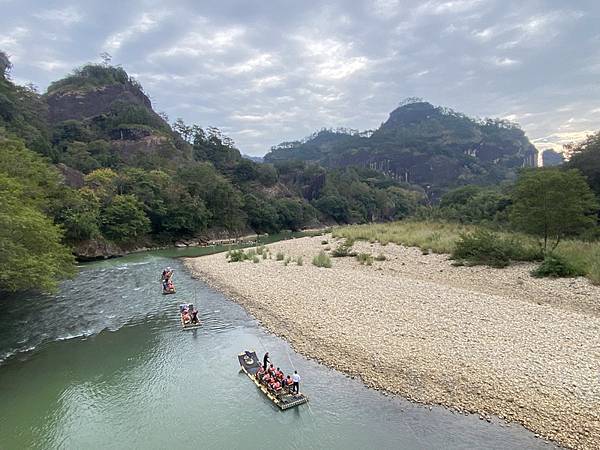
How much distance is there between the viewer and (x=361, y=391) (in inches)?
488

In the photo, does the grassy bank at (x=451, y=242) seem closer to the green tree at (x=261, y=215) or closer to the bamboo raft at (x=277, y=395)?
the bamboo raft at (x=277, y=395)

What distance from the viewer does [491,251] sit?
2653 centimetres

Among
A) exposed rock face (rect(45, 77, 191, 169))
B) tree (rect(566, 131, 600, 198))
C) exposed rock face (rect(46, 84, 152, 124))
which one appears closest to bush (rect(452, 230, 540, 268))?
tree (rect(566, 131, 600, 198))

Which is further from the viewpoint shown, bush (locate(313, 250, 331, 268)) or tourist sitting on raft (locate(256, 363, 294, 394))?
bush (locate(313, 250, 331, 268))

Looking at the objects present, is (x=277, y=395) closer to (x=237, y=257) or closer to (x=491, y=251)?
(x=491, y=251)

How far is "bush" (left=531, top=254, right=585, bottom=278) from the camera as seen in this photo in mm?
21188

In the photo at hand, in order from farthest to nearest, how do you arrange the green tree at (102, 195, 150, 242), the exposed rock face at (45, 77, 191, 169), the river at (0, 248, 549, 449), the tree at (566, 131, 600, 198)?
1. the exposed rock face at (45, 77, 191, 169)
2. the green tree at (102, 195, 150, 242)
3. the tree at (566, 131, 600, 198)
4. the river at (0, 248, 549, 449)

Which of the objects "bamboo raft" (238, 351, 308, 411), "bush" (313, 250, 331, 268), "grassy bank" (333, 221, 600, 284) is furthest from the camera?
"bush" (313, 250, 331, 268)

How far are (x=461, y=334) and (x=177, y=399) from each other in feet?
35.8

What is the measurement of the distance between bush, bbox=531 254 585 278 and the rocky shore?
77cm

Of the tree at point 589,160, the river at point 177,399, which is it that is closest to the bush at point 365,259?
the river at point 177,399

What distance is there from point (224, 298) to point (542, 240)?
82.0 feet

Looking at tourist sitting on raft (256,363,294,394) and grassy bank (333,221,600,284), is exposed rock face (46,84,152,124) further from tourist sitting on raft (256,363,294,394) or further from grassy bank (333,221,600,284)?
tourist sitting on raft (256,363,294,394)

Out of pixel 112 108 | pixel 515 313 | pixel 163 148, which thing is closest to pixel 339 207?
pixel 163 148
